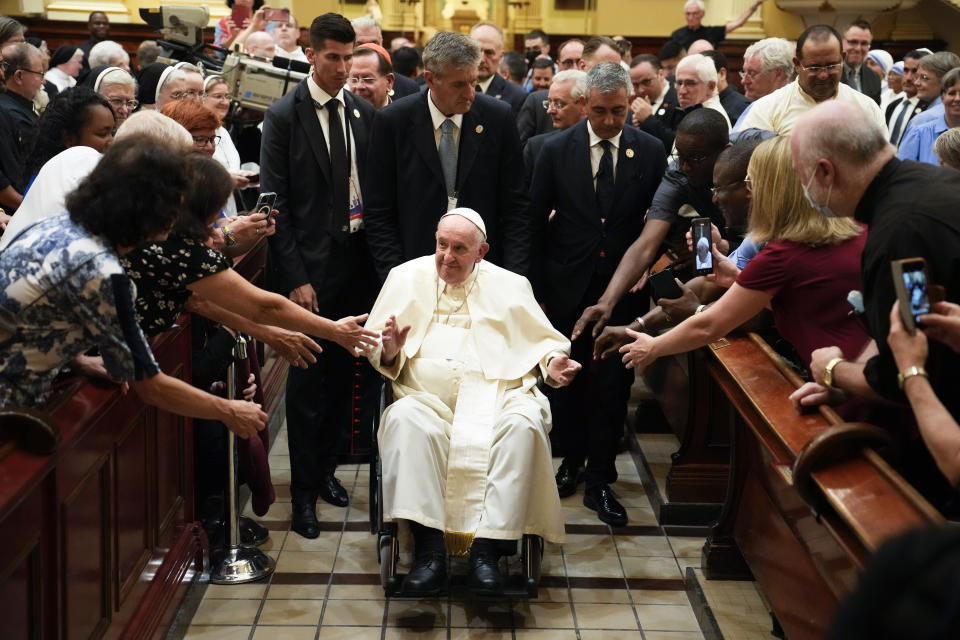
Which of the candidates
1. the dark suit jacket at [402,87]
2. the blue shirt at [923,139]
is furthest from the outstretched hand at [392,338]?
the blue shirt at [923,139]

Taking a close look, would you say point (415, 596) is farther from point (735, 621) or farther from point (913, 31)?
point (913, 31)

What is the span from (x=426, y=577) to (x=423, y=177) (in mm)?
1779

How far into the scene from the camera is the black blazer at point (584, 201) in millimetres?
4742

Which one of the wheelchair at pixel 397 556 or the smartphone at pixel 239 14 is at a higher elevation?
the smartphone at pixel 239 14

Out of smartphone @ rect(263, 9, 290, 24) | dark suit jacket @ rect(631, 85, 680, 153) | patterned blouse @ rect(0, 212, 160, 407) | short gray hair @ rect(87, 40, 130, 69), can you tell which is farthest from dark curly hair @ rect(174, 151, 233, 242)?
smartphone @ rect(263, 9, 290, 24)

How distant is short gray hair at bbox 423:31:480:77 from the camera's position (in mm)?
4449

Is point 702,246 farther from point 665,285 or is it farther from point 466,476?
point 466,476

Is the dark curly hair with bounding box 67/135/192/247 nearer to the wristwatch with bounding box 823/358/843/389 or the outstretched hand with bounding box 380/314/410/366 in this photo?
the outstretched hand with bounding box 380/314/410/366

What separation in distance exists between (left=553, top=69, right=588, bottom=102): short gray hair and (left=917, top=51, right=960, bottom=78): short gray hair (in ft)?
8.00

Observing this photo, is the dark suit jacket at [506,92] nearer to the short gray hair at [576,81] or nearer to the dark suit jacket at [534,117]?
the dark suit jacket at [534,117]

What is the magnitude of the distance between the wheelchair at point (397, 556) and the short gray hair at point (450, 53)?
4.72 ft

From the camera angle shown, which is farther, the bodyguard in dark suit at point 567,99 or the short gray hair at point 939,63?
the short gray hair at point 939,63

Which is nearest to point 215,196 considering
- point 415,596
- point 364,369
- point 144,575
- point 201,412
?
point 201,412

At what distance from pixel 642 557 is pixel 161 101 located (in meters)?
3.20
